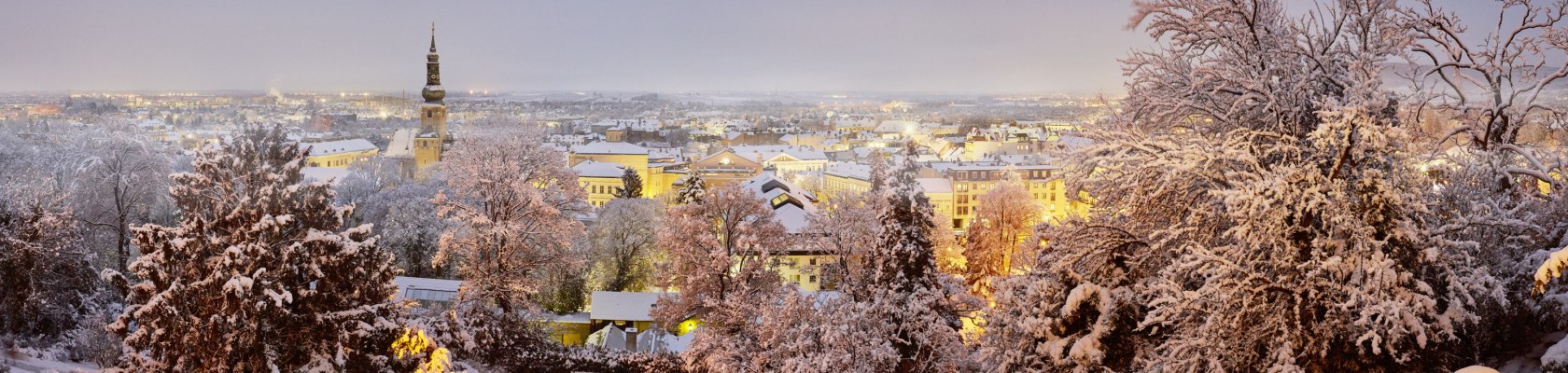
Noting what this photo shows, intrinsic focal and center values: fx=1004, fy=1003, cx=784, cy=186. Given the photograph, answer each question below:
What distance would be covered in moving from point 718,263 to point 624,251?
42.3ft

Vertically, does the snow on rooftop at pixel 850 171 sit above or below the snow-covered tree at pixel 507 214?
below

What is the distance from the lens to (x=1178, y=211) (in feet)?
25.5

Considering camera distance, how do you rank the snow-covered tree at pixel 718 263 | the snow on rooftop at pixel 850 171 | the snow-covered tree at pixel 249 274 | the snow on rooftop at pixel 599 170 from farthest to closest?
the snow on rooftop at pixel 850 171
the snow on rooftop at pixel 599 170
the snow-covered tree at pixel 718 263
the snow-covered tree at pixel 249 274

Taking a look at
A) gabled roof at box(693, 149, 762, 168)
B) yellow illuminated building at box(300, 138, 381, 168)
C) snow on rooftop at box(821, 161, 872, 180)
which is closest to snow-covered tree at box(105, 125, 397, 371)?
snow on rooftop at box(821, 161, 872, 180)

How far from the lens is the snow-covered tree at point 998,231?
95.6ft

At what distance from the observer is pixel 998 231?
98.5ft

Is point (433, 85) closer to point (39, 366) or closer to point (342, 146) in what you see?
point (342, 146)

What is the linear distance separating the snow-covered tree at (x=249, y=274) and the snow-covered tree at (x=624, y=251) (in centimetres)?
1640

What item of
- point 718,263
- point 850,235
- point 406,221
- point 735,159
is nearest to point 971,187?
point 735,159

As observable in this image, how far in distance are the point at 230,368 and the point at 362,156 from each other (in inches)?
2370

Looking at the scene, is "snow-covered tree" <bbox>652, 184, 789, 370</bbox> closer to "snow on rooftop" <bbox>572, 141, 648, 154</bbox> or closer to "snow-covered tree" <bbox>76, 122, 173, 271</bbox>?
"snow-covered tree" <bbox>76, 122, 173, 271</bbox>

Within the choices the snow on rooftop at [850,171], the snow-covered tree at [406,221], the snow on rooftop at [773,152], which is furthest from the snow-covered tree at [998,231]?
the snow on rooftop at [773,152]

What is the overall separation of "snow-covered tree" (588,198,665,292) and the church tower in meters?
32.7

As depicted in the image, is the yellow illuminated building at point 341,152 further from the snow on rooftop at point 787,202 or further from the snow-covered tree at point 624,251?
the snow-covered tree at point 624,251
